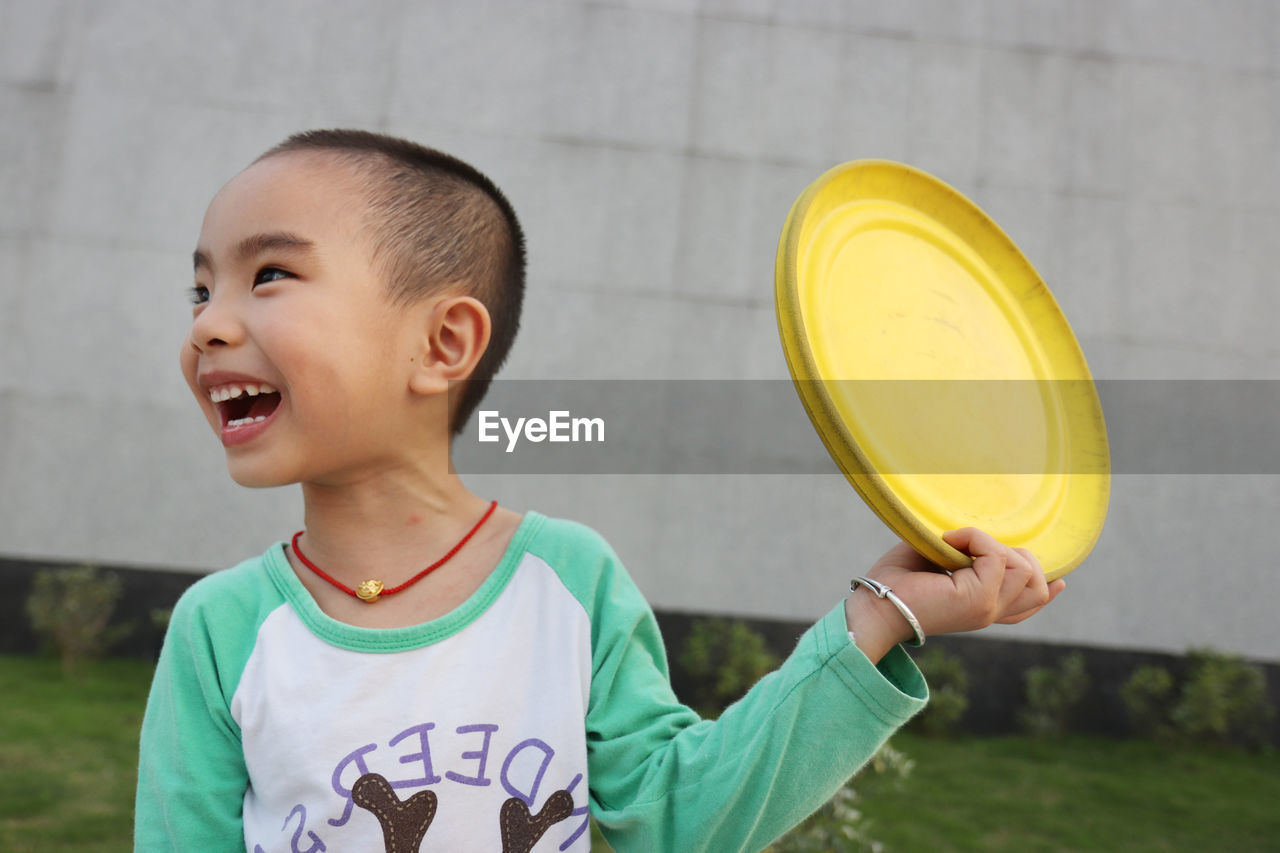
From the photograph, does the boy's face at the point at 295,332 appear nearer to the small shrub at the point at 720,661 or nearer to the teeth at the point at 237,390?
the teeth at the point at 237,390

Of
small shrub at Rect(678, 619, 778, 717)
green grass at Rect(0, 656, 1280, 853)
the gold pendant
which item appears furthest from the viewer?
small shrub at Rect(678, 619, 778, 717)

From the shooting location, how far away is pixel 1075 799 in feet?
15.8

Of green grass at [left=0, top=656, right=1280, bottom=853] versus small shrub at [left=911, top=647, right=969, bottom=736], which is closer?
green grass at [left=0, top=656, right=1280, bottom=853]

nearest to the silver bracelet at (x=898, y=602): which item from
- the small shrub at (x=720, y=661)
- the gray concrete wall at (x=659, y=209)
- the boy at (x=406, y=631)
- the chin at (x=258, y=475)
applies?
A: the boy at (x=406, y=631)

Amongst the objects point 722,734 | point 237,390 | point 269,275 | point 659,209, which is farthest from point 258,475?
point 659,209

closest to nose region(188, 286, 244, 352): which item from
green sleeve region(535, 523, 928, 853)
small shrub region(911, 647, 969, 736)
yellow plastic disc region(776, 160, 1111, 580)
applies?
green sleeve region(535, 523, 928, 853)

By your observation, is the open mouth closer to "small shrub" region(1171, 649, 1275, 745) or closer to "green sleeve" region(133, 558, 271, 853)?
"green sleeve" region(133, 558, 271, 853)

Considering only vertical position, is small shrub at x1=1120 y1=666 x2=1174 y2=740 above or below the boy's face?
below

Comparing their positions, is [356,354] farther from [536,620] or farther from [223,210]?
[536,620]

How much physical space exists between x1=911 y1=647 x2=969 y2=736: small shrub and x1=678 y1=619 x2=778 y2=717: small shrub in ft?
3.02

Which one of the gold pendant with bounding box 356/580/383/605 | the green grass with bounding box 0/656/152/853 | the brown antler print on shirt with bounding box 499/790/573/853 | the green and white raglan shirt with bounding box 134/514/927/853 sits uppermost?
the gold pendant with bounding box 356/580/383/605

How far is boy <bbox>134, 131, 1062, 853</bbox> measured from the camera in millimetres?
1081

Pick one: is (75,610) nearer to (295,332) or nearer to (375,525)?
(375,525)

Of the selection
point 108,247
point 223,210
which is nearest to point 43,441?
point 108,247
